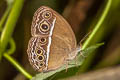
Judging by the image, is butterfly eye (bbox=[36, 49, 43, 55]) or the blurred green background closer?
butterfly eye (bbox=[36, 49, 43, 55])

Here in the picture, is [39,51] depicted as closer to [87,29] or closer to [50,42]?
[50,42]

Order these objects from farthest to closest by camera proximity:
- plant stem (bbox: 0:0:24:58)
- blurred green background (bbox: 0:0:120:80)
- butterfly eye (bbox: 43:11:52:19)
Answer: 1. blurred green background (bbox: 0:0:120:80)
2. plant stem (bbox: 0:0:24:58)
3. butterfly eye (bbox: 43:11:52:19)

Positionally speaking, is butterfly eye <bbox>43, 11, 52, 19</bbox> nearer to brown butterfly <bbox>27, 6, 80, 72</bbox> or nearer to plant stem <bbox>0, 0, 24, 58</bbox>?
brown butterfly <bbox>27, 6, 80, 72</bbox>

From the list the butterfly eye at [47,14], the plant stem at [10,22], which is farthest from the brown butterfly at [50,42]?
the plant stem at [10,22]

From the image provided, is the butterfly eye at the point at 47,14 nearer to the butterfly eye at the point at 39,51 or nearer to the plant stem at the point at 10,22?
the butterfly eye at the point at 39,51

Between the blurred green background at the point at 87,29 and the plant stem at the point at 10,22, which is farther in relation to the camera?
the blurred green background at the point at 87,29

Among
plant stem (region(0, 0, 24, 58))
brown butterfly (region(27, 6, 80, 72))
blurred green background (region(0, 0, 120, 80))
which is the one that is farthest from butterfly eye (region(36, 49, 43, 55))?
blurred green background (region(0, 0, 120, 80))

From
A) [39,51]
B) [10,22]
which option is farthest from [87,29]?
[39,51]

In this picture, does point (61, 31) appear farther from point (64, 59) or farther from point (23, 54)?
point (23, 54)

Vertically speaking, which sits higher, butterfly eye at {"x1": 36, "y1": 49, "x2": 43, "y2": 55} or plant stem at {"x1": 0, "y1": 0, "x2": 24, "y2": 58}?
plant stem at {"x1": 0, "y1": 0, "x2": 24, "y2": 58}
